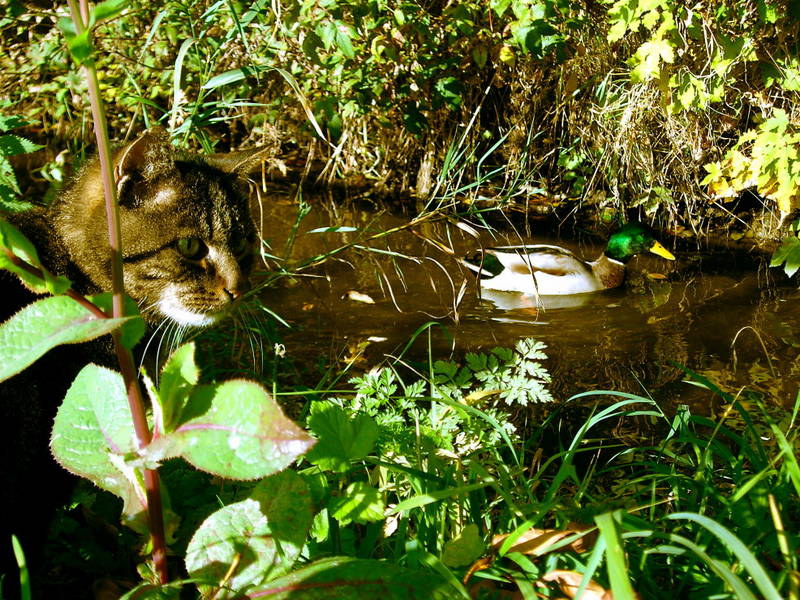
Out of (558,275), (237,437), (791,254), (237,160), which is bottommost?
(558,275)

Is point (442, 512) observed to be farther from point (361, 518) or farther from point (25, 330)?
point (25, 330)

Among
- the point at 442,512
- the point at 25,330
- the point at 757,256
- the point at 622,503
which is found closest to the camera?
the point at 25,330

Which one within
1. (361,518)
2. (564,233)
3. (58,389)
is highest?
(58,389)

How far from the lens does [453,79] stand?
15.5 feet

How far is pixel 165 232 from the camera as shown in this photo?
2.08m

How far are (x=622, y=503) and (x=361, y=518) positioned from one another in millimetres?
604

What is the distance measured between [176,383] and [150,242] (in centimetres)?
122

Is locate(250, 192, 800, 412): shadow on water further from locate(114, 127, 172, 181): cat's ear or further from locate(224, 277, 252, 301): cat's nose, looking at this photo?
locate(114, 127, 172, 181): cat's ear

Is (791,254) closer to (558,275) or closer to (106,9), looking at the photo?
(558,275)

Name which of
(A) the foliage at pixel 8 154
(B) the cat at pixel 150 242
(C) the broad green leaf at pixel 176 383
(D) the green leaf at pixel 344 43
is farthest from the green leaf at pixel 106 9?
(D) the green leaf at pixel 344 43

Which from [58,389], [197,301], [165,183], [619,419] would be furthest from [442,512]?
[619,419]

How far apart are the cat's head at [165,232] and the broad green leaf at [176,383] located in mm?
1063

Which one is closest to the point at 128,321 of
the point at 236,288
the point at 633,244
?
the point at 236,288

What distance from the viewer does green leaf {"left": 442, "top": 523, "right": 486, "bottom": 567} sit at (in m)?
1.24
